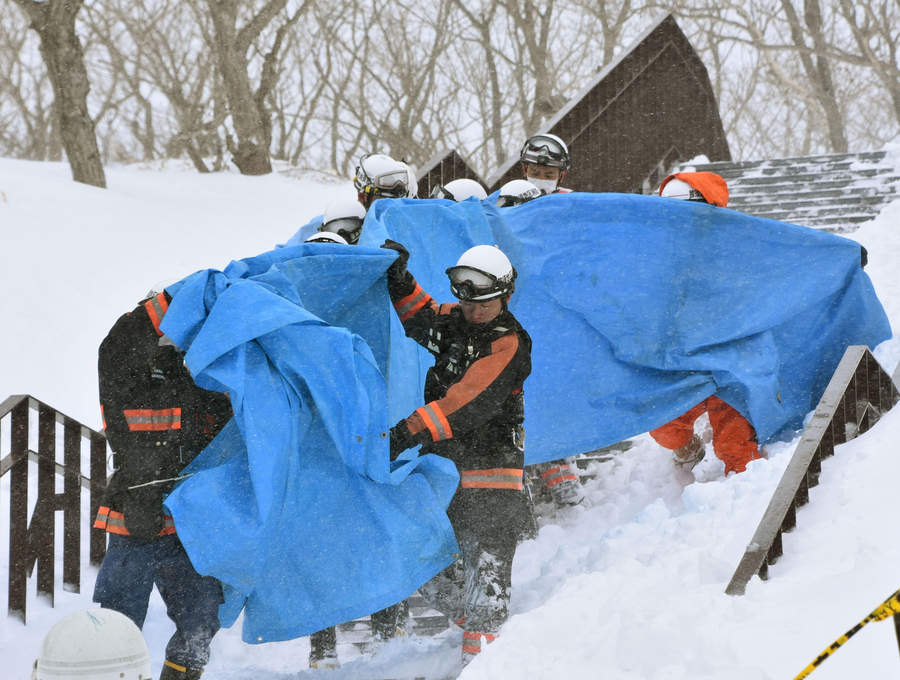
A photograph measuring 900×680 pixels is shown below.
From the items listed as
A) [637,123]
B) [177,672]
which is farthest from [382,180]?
[637,123]

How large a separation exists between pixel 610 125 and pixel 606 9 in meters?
13.0

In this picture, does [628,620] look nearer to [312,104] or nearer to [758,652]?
[758,652]

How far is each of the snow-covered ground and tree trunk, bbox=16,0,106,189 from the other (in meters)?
3.53

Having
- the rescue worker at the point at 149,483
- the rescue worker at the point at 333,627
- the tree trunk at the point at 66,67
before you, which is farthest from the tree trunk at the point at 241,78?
the rescue worker at the point at 149,483

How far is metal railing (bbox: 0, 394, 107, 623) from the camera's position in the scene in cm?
475

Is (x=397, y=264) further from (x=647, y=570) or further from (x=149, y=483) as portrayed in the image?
(x=647, y=570)

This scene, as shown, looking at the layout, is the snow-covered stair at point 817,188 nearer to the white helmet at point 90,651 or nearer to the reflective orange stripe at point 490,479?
the reflective orange stripe at point 490,479

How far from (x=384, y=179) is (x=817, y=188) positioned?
5.84m

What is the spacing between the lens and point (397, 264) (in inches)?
173

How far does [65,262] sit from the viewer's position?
962cm

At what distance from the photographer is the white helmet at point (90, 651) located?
217 centimetres

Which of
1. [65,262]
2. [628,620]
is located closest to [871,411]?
[628,620]

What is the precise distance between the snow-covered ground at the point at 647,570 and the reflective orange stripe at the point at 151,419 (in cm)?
128

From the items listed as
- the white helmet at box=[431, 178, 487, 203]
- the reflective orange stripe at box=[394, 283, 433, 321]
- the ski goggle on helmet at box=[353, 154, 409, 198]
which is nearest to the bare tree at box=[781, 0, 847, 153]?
the white helmet at box=[431, 178, 487, 203]
